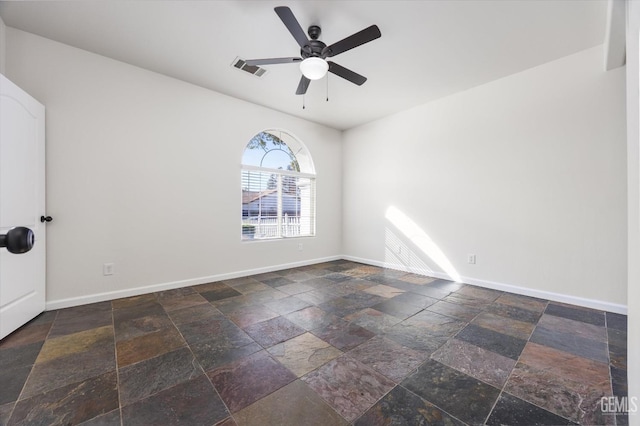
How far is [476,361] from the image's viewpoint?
71.3 inches

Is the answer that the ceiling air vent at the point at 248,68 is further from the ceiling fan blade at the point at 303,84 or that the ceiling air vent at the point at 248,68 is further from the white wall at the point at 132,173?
the white wall at the point at 132,173

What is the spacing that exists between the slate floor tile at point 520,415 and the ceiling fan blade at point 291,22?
2.91 m

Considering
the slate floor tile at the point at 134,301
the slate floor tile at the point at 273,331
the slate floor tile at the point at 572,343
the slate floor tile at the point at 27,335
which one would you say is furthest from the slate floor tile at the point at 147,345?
the slate floor tile at the point at 572,343

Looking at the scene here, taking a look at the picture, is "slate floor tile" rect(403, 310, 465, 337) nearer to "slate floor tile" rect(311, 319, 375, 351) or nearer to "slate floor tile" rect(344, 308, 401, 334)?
"slate floor tile" rect(344, 308, 401, 334)

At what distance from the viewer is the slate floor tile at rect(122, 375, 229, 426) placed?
129cm

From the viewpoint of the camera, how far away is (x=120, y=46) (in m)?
2.78

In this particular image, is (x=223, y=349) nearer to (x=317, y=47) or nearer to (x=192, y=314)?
(x=192, y=314)

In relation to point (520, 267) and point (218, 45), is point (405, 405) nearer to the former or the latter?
point (520, 267)

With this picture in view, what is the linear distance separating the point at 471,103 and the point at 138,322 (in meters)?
4.99

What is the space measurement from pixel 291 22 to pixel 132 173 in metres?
2.65

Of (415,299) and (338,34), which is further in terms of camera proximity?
(415,299)

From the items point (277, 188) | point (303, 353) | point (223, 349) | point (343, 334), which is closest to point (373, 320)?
point (343, 334)

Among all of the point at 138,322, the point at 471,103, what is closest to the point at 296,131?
the point at 471,103

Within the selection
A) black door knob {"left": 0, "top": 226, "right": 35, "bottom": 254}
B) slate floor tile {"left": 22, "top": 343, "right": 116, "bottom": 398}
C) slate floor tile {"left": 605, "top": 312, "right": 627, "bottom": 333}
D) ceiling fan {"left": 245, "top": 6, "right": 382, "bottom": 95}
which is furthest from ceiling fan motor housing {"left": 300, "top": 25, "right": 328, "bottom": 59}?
slate floor tile {"left": 605, "top": 312, "right": 627, "bottom": 333}
